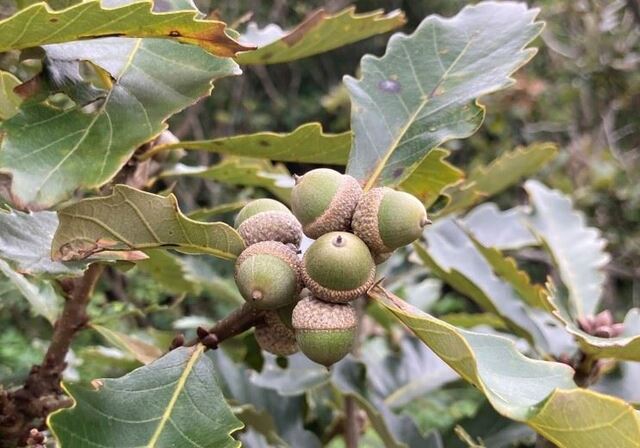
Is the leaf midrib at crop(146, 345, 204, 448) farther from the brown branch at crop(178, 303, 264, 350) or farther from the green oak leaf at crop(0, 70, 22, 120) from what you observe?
the green oak leaf at crop(0, 70, 22, 120)

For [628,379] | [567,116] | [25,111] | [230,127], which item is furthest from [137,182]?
[230,127]

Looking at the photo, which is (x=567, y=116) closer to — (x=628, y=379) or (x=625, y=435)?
(x=628, y=379)

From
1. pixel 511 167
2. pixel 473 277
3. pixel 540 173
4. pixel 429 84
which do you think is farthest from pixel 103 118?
pixel 540 173

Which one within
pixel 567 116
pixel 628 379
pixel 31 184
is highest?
pixel 31 184

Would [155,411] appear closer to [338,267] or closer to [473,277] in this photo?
[338,267]

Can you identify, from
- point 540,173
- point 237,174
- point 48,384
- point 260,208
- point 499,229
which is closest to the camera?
point 260,208

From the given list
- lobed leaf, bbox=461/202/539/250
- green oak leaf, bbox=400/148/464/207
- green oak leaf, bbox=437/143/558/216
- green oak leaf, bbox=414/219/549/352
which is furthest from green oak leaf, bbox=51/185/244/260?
lobed leaf, bbox=461/202/539/250
